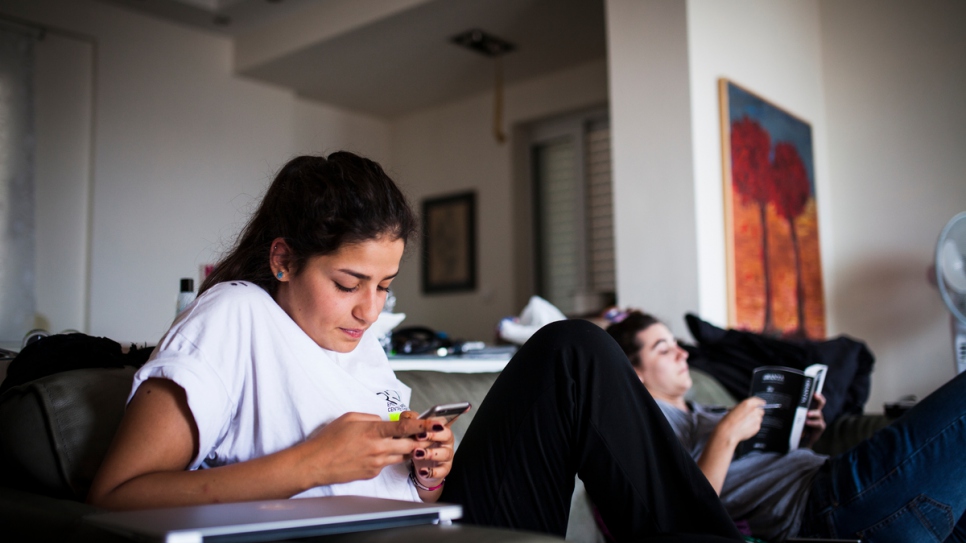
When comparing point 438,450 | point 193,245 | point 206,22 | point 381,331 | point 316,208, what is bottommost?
point 438,450

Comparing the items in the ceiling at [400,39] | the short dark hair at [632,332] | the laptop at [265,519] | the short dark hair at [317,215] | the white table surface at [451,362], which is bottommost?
the laptop at [265,519]

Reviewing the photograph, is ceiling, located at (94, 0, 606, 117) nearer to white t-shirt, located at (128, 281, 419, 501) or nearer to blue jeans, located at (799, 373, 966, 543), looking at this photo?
Answer: blue jeans, located at (799, 373, 966, 543)

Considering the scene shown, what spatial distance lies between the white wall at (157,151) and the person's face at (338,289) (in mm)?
3169

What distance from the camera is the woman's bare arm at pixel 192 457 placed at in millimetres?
884

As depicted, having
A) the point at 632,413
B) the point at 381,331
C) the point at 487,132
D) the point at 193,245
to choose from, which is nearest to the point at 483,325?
the point at 487,132

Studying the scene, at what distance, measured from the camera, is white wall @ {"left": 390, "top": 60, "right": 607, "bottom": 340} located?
5090 mm

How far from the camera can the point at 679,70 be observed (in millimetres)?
3062

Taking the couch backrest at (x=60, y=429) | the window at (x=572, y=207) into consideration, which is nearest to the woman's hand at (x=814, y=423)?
the couch backrest at (x=60, y=429)

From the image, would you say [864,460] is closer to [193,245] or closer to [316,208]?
[316,208]

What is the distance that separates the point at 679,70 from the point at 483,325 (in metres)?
2.74

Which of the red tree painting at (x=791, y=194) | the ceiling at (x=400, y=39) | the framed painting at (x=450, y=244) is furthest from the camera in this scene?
the framed painting at (x=450, y=244)

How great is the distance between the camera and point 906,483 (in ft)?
5.30

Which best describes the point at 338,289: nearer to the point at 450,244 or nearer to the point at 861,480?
the point at 861,480

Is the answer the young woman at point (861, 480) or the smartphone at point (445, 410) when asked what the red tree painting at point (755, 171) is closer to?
the young woman at point (861, 480)
